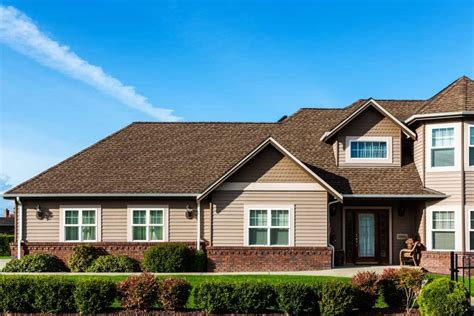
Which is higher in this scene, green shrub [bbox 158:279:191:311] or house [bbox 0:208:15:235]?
green shrub [bbox 158:279:191:311]

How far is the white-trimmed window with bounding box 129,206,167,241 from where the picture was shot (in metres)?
25.7

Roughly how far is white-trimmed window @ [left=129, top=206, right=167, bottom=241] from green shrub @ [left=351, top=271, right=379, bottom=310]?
39.0 feet

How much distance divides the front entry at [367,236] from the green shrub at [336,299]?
11.4 meters

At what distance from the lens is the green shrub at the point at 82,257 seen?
80.9 ft

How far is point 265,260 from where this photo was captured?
79.0ft

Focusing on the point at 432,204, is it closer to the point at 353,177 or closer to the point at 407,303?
the point at 353,177

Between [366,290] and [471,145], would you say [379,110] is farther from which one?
[366,290]

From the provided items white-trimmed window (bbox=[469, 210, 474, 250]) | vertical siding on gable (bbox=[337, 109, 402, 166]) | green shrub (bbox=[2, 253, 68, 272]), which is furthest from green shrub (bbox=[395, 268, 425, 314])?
green shrub (bbox=[2, 253, 68, 272])

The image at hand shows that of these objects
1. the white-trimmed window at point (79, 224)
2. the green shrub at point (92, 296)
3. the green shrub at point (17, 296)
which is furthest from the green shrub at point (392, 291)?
the white-trimmed window at point (79, 224)

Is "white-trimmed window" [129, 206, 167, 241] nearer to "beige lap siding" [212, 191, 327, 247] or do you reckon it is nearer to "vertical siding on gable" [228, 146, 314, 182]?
"beige lap siding" [212, 191, 327, 247]

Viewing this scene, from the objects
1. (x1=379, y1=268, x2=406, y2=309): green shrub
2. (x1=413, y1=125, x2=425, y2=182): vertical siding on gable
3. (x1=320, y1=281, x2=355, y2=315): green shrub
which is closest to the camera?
(x1=320, y1=281, x2=355, y2=315): green shrub

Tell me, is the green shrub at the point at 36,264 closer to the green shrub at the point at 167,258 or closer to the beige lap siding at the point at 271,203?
the green shrub at the point at 167,258

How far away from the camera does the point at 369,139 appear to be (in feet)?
86.4

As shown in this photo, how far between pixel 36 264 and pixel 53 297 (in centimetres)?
983
